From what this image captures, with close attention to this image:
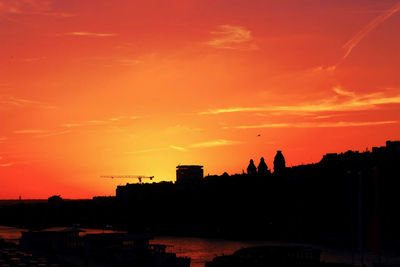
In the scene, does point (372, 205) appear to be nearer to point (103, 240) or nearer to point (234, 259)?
point (234, 259)

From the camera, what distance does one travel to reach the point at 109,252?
112m

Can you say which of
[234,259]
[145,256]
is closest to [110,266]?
[145,256]

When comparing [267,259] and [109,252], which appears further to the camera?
[109,252]

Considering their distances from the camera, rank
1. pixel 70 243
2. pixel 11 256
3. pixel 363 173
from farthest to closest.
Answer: pixel 70 243 < pixel 11 256 < pixel 363 173

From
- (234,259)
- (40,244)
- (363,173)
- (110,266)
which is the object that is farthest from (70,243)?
(363,173)

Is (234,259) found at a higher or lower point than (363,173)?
lower

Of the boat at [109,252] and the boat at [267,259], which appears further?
the boat at [109,252]

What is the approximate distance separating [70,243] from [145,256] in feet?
138

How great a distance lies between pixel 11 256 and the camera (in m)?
133

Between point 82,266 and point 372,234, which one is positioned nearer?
point 372,234

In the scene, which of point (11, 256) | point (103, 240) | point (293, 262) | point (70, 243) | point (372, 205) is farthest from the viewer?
point (70, 243)

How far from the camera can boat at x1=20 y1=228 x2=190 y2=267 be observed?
350 feet

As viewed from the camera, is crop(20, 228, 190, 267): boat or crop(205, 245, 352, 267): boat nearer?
crop(205, 245, 352, 267): boat

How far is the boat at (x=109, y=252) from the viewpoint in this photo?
350ft
